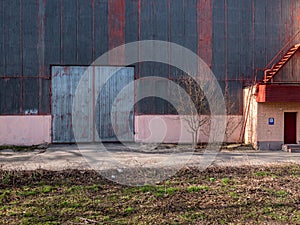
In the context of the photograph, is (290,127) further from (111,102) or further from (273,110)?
(111,102)

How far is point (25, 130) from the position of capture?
17391mm

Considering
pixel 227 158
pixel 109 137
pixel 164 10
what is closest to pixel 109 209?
pixel 227 158

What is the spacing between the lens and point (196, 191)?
821cm

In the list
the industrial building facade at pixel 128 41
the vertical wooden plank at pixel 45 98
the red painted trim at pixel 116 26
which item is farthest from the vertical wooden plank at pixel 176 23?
the vertical wooden plank at pixel 45 98

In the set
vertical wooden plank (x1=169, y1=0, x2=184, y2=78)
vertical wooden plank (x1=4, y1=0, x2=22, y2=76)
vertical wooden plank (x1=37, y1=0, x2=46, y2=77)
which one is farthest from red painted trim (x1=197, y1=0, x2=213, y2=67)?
vertical wooden plank (x1=4, y1=0, x2=22, y2=76)

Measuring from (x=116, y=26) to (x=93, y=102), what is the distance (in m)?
4.32

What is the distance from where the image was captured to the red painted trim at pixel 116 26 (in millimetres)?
18109

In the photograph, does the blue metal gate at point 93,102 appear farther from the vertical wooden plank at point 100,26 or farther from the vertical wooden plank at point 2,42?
the vertical wooden plank at point 2,42

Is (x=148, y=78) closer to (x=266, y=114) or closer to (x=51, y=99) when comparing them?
(x=51, y=99)

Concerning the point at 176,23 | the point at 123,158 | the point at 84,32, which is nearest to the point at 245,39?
the point at 176,23

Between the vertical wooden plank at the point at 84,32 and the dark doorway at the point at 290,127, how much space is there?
11.3m

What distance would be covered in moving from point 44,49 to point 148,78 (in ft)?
18.9

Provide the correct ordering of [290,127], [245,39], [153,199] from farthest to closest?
[245,39], [290,127], [153,199]

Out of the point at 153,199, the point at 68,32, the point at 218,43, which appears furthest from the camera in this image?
the point at 218,43
